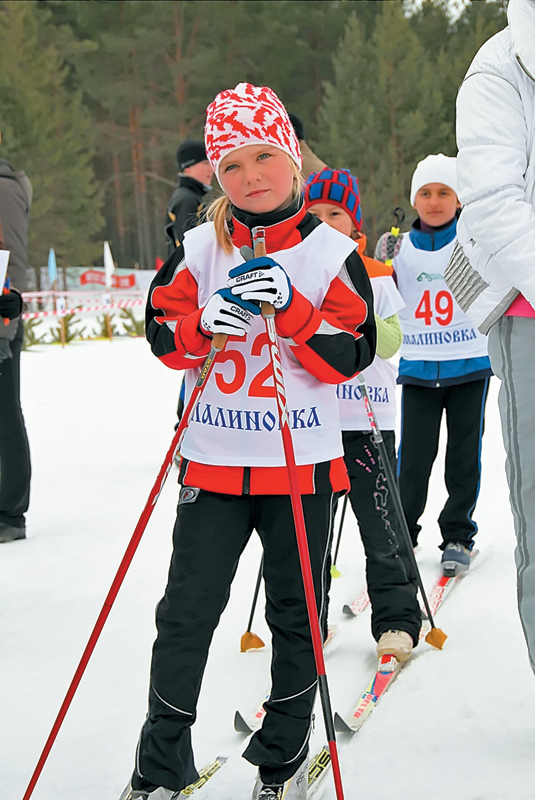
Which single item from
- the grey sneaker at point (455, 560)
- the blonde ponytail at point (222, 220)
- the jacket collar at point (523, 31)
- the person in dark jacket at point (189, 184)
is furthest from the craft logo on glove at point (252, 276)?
the person in dark jacket at point (189, 184)

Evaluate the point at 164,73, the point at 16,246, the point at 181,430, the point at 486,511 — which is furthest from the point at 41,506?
the point at 164,73

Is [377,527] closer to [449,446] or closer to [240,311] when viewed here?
[449,446]

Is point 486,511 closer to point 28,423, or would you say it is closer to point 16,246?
point 16,246

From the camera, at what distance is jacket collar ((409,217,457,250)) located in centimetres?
401

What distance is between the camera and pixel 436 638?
313cm

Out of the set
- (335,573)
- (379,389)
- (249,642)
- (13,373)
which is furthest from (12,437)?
(379,389)

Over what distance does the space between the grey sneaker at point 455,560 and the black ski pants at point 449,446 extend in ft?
0.16

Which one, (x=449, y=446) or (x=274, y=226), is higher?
(x=274, y=226)

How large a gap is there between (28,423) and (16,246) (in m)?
3.81

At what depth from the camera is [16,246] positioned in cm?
436

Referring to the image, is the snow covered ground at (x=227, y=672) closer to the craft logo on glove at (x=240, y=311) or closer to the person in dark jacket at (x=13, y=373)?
the person in dark jacket at (x=13, y=373)

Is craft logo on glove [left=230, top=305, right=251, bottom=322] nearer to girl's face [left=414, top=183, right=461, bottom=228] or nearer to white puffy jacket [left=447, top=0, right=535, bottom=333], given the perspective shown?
white puffy jacket [left=447, top=0, right=535, bottom=333]

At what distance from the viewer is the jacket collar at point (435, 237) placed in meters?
4.01

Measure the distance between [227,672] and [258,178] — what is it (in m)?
1.65
